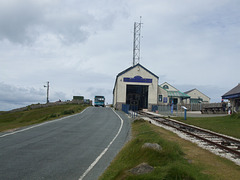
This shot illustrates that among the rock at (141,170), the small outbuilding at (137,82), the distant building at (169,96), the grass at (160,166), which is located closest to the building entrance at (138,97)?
the distant building at (169,96)

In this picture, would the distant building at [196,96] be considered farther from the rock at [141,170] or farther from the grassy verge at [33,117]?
the rock at [141,170]

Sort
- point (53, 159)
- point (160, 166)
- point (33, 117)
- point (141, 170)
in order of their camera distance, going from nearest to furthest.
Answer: point (141, 170)
point (160, 166)
point (53, 159)
point (33, 117)

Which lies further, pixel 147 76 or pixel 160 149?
pixel 147 76

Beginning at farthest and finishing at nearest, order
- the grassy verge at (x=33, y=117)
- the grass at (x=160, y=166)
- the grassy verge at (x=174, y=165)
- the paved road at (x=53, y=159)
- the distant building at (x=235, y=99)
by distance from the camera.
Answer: the distant building at (x=235, y=99), the grassy verge at (x=33, y=117), the paved road at (x=53, y=159), the grassy verge at (x=174, y=165), the grass at (x=160, y=166)

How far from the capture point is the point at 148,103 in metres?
55.5

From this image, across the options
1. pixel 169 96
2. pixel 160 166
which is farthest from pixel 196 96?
pixel 160 166

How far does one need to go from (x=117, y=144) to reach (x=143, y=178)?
7.77m

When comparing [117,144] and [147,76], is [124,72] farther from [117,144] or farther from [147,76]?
[117,144]

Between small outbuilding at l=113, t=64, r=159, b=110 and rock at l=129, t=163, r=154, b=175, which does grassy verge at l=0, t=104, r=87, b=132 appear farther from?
rock at l=129, t=163, r=154, b=175

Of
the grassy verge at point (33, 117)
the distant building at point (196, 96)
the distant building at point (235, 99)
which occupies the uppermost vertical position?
the distant building at point (196, 96)

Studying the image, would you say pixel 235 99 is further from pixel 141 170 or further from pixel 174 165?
pixel 141 170

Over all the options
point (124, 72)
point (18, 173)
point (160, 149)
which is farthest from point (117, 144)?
point (124, 72)

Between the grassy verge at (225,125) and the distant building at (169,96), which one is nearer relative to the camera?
the grassy verge at (225,125)

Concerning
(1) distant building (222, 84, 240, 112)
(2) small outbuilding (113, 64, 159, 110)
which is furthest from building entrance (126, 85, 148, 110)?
(1) distant building (222, 84, 240, 112)
